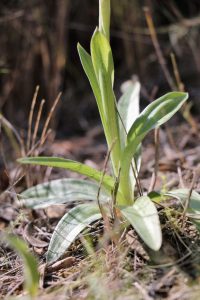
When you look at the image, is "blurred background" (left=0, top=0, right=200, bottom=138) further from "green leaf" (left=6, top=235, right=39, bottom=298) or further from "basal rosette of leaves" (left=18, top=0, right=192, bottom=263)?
"green leaf" (left=6, top=235, right=39, bottom=298)

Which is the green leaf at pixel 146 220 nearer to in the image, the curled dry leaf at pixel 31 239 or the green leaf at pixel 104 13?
the curled dry leaf at pixel 31 239

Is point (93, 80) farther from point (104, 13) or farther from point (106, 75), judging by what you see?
point (104, 13)

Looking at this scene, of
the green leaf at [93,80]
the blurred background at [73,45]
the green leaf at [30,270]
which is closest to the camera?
the green leaf at [30,270]

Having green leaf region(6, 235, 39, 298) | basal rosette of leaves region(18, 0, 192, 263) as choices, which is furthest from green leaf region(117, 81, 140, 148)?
green leaf region(6, 235, 39, 298)

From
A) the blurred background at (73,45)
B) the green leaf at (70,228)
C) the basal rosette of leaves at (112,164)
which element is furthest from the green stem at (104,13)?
the blurred background at (73,45)

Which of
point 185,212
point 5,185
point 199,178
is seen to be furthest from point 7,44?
point 185,212

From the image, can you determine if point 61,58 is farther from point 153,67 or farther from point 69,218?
point 69,218

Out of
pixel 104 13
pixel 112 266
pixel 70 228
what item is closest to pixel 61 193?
pixel 70 228
